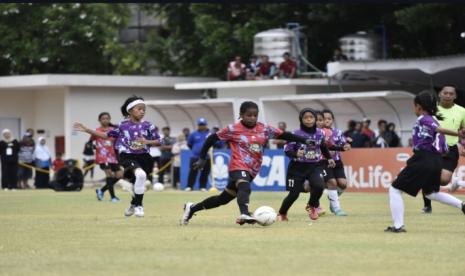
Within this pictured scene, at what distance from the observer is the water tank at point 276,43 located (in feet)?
140

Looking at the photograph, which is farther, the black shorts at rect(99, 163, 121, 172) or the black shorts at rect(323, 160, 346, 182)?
the black shorts at rect(99, 163, 121, 172)

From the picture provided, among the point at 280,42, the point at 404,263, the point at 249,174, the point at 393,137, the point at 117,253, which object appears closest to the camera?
the point at 404,263

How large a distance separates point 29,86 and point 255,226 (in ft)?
100

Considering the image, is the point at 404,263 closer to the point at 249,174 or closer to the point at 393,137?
the point at 249,174

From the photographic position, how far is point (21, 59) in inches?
2092

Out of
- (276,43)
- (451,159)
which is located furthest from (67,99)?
(451,159)

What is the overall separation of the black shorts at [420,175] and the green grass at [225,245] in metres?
0.58

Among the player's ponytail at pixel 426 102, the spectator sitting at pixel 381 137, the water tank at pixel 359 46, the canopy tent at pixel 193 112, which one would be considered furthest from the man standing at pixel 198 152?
the player's ponytail at pixel 426 102

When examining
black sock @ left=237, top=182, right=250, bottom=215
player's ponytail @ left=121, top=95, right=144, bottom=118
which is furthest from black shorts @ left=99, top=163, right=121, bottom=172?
black sock @ left=237, top=182, right=250, bottom=215

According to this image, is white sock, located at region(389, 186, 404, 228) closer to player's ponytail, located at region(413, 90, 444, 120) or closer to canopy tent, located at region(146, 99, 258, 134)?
player's ponytail, located at region(413, 90, 444, 120)

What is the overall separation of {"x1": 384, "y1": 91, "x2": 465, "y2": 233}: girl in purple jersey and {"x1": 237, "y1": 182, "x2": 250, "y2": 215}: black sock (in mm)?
1904

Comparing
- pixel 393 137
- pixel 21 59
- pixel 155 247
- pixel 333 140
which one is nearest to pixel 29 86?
pixel 21 59

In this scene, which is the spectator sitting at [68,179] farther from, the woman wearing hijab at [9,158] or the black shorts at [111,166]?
the black shorts at [111,166]

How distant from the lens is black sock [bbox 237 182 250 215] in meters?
16.2
